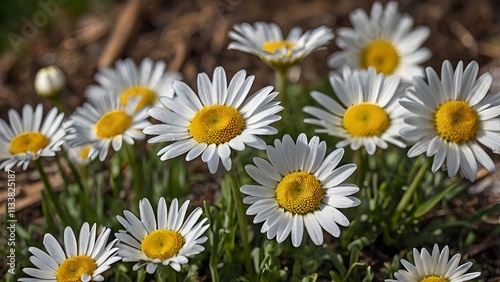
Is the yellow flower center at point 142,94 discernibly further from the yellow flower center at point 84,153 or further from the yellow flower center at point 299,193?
the yellow flower center at point 299,193

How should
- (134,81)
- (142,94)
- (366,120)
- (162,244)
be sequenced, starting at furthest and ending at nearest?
(134,81), (142,94), (366,120), (162,244)

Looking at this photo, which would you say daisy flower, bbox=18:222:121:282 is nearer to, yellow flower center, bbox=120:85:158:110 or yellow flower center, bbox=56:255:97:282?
yellow flower center, bbox=56:255:97:282

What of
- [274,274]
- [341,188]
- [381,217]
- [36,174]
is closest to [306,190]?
[341,188]

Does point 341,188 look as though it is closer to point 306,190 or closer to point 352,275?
point 306,190

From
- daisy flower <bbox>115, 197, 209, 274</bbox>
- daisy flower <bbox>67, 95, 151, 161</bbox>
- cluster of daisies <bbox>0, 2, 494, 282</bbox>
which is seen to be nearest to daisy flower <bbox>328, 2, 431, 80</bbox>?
cluster of daisies <bbox>0, 2, 494, 282</bbox>

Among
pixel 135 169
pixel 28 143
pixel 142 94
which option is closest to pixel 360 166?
pixel 135 169

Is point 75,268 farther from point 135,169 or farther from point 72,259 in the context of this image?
point 135,169

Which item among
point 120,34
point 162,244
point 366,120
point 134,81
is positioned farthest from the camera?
point 120,34

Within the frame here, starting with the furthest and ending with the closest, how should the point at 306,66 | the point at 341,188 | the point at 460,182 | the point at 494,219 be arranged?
1. the point at 306,66
2. the point at 460,182
3. the point at 494,219
4. the point at 341,188
